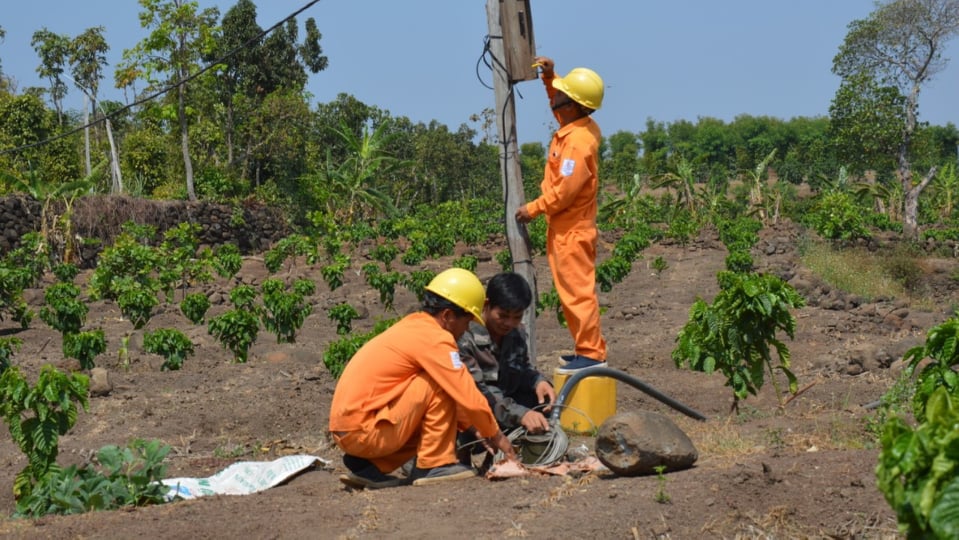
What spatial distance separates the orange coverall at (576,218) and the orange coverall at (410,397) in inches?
65.5

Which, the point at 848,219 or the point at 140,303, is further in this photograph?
the point at 848,219

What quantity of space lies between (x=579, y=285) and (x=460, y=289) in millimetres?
1755

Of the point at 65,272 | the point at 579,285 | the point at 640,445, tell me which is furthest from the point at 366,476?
the point at 65,272

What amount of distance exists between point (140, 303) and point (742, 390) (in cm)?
935

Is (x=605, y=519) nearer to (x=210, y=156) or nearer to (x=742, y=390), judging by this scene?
(x=742, y=390)

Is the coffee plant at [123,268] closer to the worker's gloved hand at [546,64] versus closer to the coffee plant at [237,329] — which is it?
the coffee plant at [237,329]

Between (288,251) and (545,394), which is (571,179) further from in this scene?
(288,251)

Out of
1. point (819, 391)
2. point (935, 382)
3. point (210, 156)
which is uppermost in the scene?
point (210, 156)

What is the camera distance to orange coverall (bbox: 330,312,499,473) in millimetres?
5082

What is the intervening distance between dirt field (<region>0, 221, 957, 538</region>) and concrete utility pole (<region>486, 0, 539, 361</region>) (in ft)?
4.03

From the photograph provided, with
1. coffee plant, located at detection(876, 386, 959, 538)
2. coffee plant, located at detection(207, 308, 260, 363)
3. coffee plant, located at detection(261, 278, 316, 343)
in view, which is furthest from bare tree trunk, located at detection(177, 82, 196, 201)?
coffee plant, located at detection(876, 386, 959, 538)

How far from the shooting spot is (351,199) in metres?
31.1

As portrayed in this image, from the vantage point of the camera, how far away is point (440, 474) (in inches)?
209

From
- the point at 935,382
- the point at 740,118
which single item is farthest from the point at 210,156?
the point at 740,118
